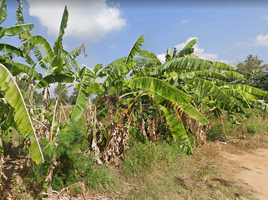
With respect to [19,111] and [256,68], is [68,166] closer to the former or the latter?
[19,111]

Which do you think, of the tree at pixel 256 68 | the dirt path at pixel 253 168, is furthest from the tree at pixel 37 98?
the tree at pixel 256 68

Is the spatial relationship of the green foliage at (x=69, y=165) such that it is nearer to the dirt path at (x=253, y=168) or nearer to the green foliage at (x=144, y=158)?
the green foliage at (x=144, y=158)

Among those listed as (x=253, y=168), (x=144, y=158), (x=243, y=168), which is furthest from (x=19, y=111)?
(x=253, y=168)

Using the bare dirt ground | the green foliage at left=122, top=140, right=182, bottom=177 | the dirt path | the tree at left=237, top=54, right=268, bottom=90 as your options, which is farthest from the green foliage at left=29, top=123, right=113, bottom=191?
the tree at left=237, top=54, right=268, bottom=90

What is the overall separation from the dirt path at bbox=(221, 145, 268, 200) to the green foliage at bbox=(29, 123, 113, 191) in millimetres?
3851

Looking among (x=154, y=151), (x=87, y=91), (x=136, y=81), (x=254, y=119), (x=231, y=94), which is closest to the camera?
(x=87, y=91)

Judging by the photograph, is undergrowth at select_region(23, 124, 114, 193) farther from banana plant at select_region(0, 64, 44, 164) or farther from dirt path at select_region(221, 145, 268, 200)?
dirt path at select_region(221, 145, 268, 200)

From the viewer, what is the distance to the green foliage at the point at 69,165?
2.87 metres

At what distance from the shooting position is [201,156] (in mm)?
5660

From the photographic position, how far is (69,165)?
326 centimetres

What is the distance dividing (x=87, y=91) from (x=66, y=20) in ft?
5.34

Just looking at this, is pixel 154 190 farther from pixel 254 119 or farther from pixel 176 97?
pixel 254 119

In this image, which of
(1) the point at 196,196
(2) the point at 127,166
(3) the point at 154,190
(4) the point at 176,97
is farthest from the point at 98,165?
(4) the point at 176,97

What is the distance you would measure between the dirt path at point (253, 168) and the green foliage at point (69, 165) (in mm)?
3851
